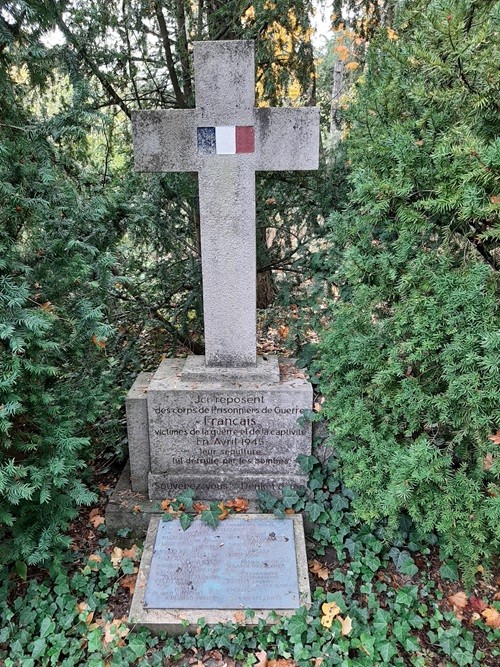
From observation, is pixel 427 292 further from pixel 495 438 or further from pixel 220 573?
pixel 220 573

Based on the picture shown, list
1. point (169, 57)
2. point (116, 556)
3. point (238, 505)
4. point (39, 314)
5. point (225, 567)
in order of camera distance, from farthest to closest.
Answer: point (169, 57) → point (238, 505) → point (116, 556) → point (225, 567) → point (39, 314)

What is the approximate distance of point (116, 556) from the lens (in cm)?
294

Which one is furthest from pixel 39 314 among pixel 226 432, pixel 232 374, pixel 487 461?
pixel 487 461

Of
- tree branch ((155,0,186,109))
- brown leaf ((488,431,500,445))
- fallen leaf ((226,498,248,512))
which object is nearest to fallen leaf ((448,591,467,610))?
brown leaf ((488,431,500,445))

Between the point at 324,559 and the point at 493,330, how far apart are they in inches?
68.0

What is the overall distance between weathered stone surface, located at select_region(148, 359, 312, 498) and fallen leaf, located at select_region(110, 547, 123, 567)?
0.41 m

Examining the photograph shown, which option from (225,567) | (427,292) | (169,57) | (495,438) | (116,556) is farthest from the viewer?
(169,57)

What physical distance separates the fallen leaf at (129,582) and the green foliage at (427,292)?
138 centimetres

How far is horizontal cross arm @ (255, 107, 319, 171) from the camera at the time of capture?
2969 mm

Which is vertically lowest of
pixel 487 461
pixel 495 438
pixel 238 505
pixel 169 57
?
pixel 238 505

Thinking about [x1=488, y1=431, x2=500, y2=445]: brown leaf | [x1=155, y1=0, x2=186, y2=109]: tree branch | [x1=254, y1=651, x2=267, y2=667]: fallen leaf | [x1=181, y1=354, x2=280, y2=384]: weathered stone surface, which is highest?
[x1=155, y1=0, x2=186, y2=109]: tree branch

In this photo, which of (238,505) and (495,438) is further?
(238,505)

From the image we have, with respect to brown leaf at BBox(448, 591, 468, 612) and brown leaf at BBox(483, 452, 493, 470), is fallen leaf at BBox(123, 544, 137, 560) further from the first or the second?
brown leaf at BBox(483, 452, 493, 470)

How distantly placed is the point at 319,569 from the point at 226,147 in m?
2.61
